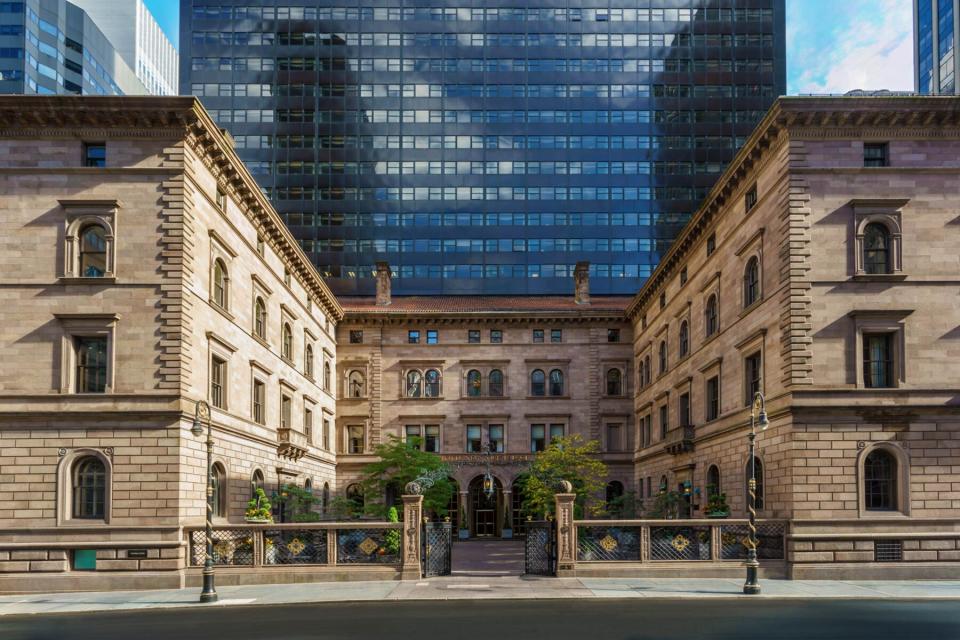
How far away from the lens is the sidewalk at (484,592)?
25641 millimetres

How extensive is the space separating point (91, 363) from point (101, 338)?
88cm

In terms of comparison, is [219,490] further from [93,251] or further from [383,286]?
[383,286]

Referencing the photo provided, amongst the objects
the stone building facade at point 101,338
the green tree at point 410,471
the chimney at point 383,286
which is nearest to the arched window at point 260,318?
the stone building facade at point 101,338

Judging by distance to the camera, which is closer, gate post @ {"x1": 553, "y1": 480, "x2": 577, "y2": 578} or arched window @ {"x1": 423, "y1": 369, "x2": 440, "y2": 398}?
gate post @ {"x1": 553, "y1": 480, "x2": 577, "y2": 578}

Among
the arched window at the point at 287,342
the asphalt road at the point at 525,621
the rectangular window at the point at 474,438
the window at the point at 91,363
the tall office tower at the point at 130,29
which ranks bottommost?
the asphalt road at the point at 525,621

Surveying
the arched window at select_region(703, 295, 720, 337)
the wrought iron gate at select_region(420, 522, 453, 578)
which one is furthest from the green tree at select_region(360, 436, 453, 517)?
the wrought iron gate at select_region(420, 522, 453, 578)

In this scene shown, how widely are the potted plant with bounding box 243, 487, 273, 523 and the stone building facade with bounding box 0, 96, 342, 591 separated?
267 centimetres

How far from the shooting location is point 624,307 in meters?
67.9

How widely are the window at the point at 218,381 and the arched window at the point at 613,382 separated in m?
36.9

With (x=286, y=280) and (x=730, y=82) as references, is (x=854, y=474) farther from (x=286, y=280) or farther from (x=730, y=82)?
(x=730, y=82)

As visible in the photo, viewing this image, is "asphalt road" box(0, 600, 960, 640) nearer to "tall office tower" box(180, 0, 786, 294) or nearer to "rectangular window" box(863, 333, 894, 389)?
"rectangular window" box(863, 333, 894, 389)

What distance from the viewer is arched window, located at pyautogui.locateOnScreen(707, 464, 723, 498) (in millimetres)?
41500

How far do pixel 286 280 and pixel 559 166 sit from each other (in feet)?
166

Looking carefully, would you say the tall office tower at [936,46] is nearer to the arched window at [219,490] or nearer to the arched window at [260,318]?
the arched window at [260,318]
